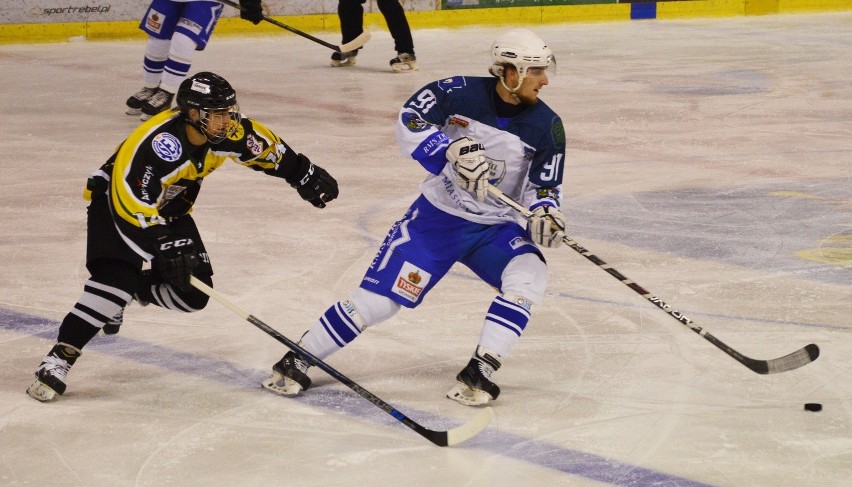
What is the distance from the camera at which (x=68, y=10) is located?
409 inches

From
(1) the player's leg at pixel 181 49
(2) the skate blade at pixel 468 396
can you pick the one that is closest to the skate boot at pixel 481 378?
(2) the skate blade at pixel 468 396

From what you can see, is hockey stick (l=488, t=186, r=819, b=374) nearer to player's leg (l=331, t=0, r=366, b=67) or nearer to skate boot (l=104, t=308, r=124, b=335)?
skate boot (l=104, t=308, r=124, b=335)

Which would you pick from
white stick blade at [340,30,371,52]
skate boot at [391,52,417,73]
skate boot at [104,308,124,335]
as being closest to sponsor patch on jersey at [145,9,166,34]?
white stick blade at [340,30,371,52]

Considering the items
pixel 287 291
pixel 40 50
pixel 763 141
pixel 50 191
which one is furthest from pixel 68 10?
pixel 287 291

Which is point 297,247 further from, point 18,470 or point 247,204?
point 18,470

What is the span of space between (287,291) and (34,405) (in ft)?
3.92

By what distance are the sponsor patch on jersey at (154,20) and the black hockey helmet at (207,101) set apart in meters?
4.20

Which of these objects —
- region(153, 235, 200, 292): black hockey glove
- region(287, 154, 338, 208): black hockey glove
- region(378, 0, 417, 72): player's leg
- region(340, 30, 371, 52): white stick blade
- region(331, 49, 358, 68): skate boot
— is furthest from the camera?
region(331, 49, 358, 68): skate boot

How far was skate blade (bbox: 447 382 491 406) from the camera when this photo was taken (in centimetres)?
335

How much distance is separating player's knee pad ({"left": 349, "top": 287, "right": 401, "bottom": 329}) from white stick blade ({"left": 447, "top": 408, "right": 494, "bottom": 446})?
46 cm

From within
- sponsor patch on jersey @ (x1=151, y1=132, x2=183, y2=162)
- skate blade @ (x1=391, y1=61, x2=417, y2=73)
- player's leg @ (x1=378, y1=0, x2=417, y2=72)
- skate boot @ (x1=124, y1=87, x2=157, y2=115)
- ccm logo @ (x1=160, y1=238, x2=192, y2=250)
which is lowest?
skate blade @ (x1=391, y1=61, x2=417, y2=73)

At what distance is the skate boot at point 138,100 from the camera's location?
7.37 meters

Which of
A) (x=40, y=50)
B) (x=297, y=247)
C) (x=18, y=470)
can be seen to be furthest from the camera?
(x=40, y=50)

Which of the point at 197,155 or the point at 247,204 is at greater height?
the point at 197,155
